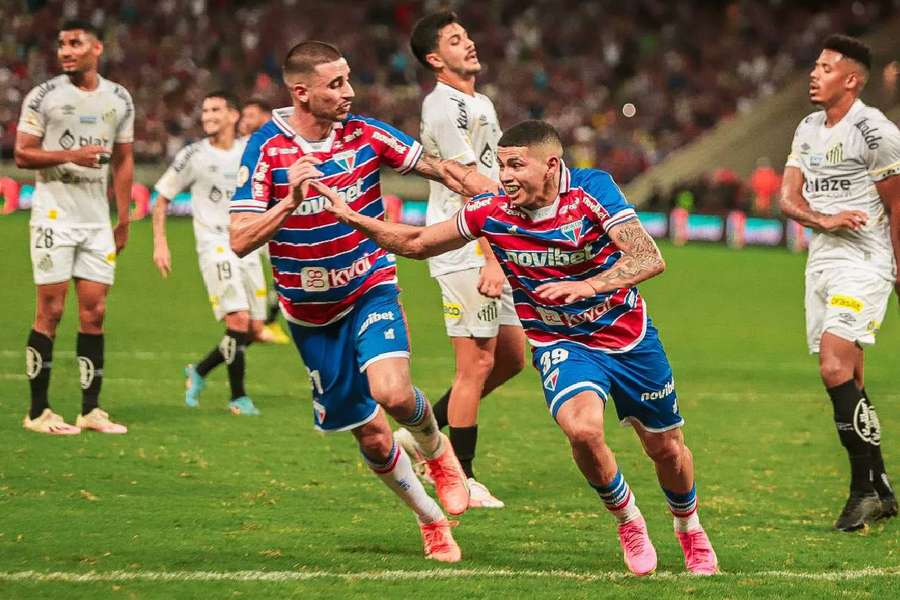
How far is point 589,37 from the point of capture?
1779 inches

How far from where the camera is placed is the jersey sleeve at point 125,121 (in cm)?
993

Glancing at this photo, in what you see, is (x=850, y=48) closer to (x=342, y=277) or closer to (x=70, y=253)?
(x=342, y=277)

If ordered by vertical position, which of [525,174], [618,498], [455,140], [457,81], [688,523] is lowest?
[688,523]

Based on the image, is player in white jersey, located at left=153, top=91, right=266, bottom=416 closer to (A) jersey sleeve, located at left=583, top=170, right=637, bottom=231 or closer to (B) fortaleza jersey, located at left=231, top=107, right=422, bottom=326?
(B) fortaleza jersey, located at left=231, top=107, right=422, bottom=326

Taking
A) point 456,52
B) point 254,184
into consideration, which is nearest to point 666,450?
point 254,184

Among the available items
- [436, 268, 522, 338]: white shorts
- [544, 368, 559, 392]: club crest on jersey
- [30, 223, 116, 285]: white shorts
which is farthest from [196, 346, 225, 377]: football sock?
[544, 368, 559, 392]: club crest on jersey

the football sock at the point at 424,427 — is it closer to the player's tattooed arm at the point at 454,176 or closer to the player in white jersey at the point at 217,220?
the player's tattooed arm at the point at 454,176

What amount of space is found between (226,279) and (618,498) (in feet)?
20.7

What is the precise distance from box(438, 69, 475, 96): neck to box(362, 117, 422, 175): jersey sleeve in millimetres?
1627

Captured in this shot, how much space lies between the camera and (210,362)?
38.3 ft

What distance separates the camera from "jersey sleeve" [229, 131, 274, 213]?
648cm

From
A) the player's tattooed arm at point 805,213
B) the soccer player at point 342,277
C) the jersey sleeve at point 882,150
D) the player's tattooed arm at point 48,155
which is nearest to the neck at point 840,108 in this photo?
the jersey sleeve at point 882,150

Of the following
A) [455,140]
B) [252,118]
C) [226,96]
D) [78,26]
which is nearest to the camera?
[455,140]

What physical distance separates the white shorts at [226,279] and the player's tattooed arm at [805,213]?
4956 millimetres
